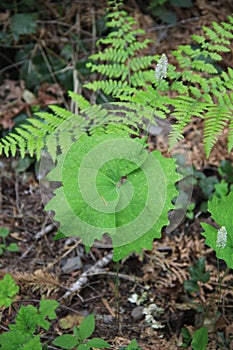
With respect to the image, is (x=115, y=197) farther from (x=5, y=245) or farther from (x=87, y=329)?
(x=5, y=245)

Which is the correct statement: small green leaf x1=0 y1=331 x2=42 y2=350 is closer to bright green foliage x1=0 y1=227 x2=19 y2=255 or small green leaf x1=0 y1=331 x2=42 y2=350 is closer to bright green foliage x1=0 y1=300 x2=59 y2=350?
bright green foliage x1=0 y1=300 x2=59 y2=350

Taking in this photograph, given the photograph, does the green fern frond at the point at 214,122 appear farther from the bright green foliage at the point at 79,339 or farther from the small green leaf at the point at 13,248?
the small green leaf at the point at 13,248

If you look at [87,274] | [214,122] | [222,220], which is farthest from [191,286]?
[214,122]

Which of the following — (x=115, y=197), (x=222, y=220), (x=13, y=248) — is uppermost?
(x=115, y=197)

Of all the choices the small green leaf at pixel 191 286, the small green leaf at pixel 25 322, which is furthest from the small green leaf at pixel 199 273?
the small green leaf at pixel 25 322

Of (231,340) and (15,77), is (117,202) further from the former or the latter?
(15,77)

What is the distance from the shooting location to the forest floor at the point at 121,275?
242cm

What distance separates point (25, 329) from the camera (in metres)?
2.08

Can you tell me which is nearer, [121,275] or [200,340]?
[200,340]

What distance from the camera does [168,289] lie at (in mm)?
2625

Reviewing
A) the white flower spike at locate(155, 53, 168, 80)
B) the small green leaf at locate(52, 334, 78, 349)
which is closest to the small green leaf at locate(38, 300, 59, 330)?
the small green leaf at locate(52, 334, 78, 349)

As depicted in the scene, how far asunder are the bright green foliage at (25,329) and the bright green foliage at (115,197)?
0.47 meters

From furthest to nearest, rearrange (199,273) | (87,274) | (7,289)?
(87,274)
(199,273)
(7,289)

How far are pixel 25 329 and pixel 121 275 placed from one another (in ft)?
2.67
